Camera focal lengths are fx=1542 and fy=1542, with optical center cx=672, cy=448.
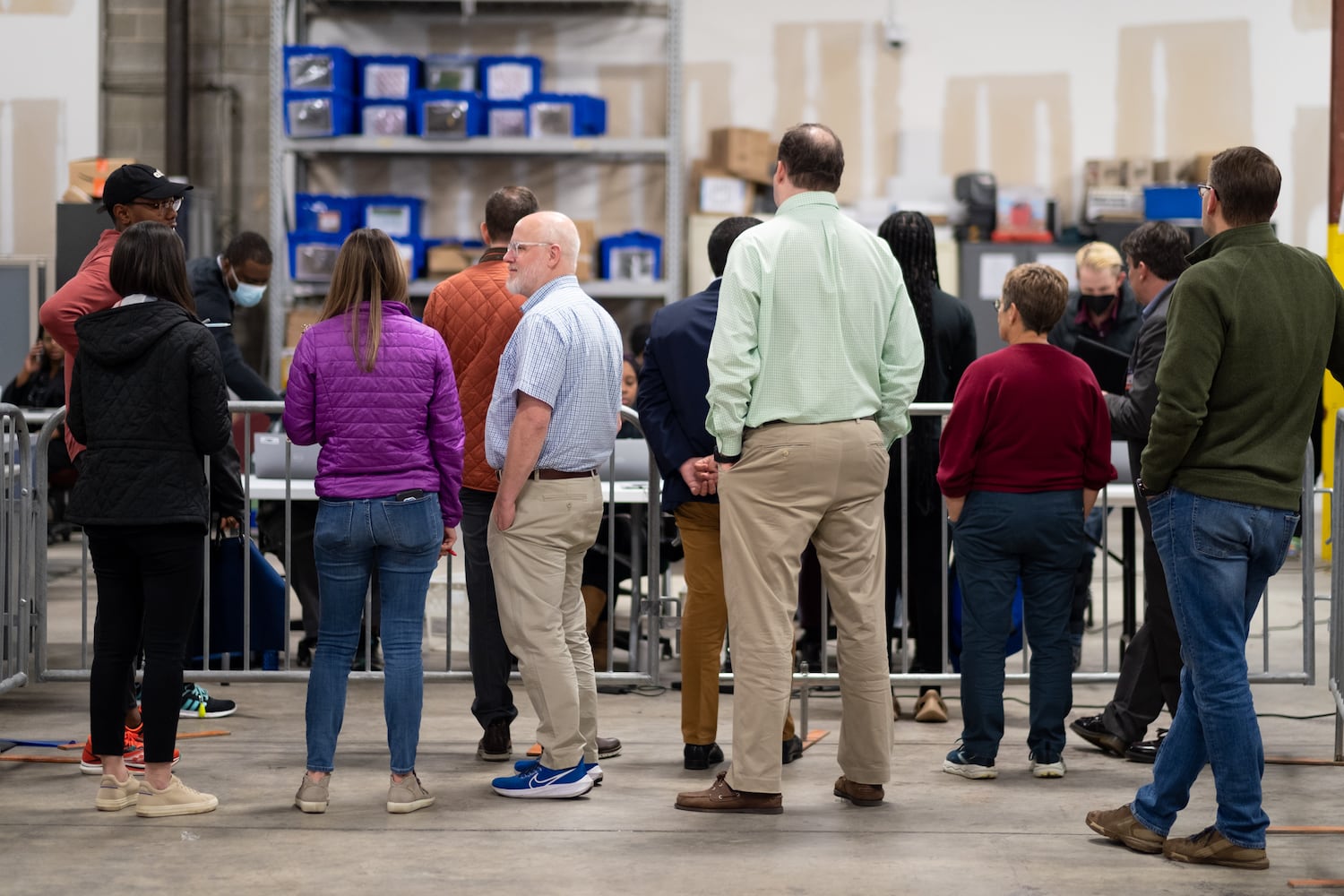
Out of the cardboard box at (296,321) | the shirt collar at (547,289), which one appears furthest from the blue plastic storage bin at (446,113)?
the shirt collar at (547,289)

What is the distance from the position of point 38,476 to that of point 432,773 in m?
1.66

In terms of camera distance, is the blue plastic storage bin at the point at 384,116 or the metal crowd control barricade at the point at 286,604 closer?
the metal crowd control barricade at the point at 286,604

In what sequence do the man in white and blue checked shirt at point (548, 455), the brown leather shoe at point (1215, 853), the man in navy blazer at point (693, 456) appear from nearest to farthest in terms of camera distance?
1. the brown leather shoe at point (1215, 853)
2. the man in white and blue checked shirt at point (548, 455)
3. the man in navy blazer at point (693, 456)

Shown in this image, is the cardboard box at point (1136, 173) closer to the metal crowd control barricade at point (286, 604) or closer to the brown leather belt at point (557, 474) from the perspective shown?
the metal crowd control barricade at point (286, 604)

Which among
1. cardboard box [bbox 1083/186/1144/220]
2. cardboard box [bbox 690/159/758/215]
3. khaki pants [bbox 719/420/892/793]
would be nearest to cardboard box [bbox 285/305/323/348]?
cardboard box [bbox 690/159/758/215]

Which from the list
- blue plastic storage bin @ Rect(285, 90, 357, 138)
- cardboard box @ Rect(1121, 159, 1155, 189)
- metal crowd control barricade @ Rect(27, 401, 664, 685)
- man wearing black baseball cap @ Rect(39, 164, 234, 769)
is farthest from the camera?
cardboard box @ Rect(1121, 159, 1155, 189)

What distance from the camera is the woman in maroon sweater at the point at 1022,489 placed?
3.94m

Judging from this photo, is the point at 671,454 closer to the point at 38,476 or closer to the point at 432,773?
the point at 432,773

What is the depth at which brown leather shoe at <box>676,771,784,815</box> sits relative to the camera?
3707 millimetres

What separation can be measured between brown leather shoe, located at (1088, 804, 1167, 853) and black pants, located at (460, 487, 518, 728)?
1.59 m

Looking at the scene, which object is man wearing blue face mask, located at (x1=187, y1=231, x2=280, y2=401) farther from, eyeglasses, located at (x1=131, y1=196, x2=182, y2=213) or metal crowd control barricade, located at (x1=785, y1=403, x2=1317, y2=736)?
metal crowd control barricade, located at (x1=785, y1=403, x2=1317, y2=736)

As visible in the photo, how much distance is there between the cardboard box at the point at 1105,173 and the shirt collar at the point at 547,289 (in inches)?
279

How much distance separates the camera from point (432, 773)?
163 inches

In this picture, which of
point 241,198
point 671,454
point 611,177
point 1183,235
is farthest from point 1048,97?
point 671,454
